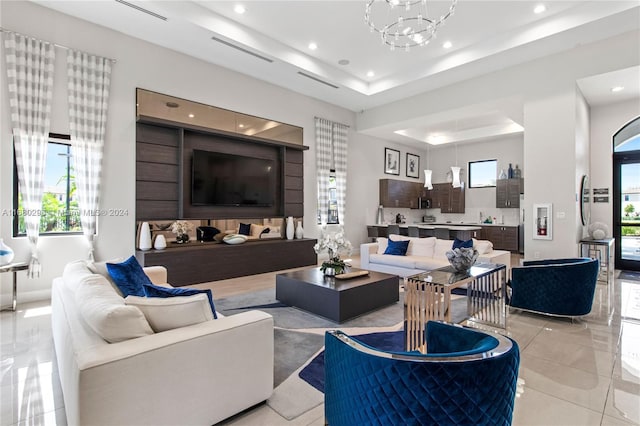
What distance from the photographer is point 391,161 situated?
33.8 feet

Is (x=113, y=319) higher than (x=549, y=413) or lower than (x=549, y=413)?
higher

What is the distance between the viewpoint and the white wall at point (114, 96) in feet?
14.3

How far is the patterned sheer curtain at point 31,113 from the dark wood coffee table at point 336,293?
11.2ft

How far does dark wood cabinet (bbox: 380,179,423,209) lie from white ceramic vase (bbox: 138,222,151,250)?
6.54 meters

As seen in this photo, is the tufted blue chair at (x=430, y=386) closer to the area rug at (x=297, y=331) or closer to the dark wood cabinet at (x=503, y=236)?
the area rug at (x=297, y=331)

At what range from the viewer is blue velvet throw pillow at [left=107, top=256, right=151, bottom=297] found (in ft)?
9.09

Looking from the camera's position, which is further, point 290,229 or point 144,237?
point 290,229

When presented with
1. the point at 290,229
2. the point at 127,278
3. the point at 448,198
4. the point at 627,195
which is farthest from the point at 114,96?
the point at 627,195

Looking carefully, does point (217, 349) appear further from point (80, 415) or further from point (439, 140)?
point (439, 140)

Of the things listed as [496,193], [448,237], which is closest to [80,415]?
[448,237]

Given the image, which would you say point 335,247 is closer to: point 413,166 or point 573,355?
point 573,355

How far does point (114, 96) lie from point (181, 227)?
2361mm

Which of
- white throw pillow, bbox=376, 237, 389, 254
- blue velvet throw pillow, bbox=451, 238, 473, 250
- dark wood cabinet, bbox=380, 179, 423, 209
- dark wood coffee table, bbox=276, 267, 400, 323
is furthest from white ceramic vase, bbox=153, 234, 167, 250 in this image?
dark wood cabinet, bbox=380, 179, 423, 209

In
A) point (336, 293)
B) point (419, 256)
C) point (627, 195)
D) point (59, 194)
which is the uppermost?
point (627, 195)
